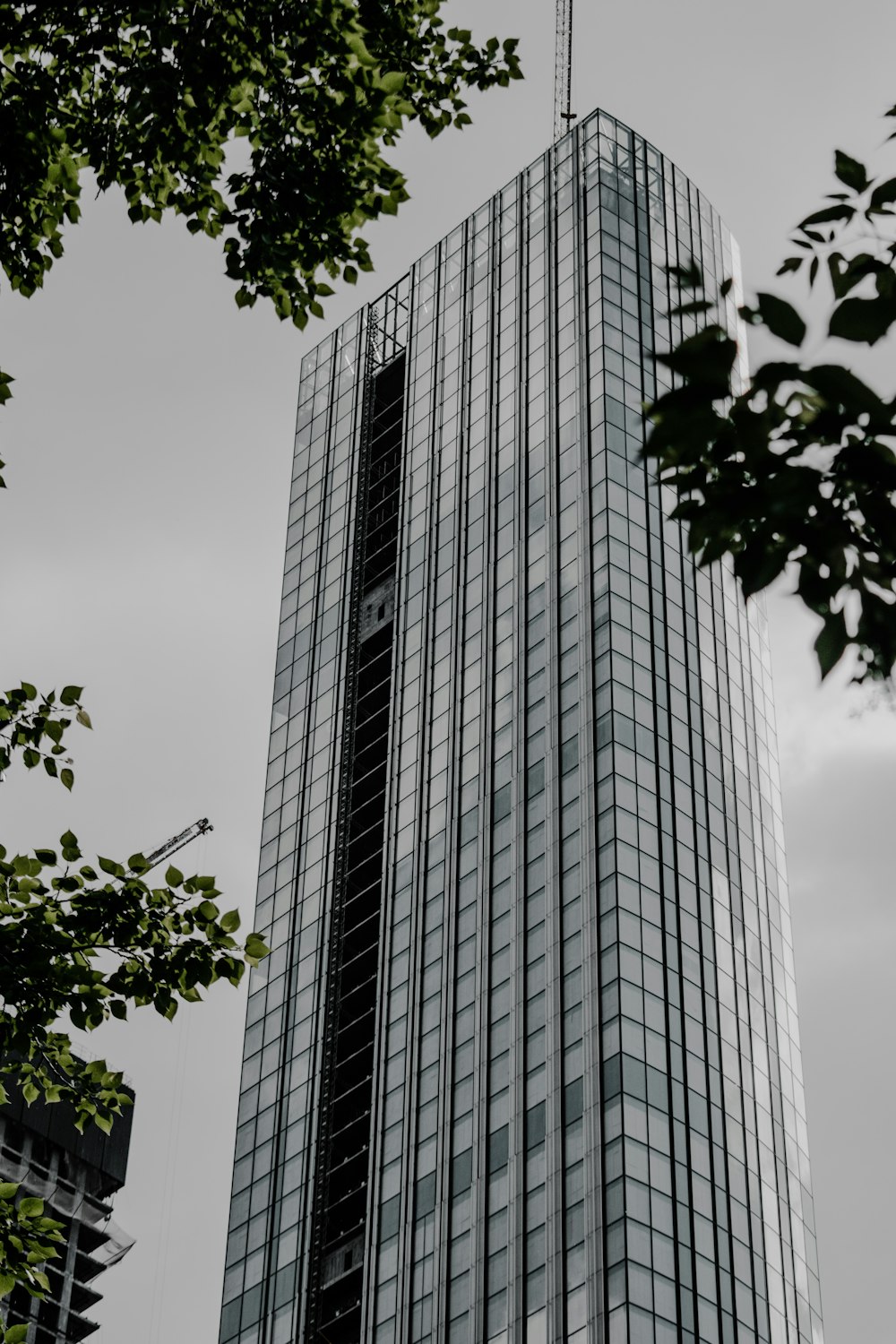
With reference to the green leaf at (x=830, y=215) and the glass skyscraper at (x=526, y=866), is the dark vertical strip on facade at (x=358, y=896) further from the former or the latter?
the green leaf at (x=830, y=215)

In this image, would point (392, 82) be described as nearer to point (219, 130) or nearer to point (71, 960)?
point (219, 130)

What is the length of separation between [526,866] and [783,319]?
76.8 m

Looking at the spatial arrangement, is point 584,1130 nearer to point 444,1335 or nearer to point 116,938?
point 444,1335

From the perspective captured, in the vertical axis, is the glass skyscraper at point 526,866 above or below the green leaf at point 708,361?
above

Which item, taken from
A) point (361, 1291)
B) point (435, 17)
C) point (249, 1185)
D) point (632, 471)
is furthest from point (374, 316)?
point (435, 17)

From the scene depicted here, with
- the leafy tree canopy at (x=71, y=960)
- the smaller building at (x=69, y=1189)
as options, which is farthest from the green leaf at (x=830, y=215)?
the smaller building at (x=69, y=1189)

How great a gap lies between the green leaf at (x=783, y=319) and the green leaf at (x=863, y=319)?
128 mm

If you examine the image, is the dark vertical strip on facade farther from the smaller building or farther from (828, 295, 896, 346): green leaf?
(828, 295, 896, 346): green leaf

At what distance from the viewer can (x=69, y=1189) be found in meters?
142

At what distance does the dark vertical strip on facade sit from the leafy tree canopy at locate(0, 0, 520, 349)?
234 feet

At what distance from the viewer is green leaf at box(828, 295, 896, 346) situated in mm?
7973

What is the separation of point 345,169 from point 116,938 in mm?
7924

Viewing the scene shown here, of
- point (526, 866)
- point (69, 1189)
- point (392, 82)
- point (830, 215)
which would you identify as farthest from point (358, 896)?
point (830, 215)

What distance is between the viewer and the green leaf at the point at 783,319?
26.1ft
